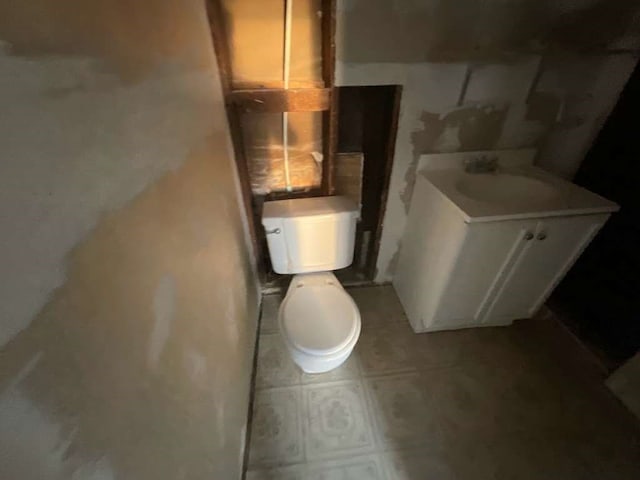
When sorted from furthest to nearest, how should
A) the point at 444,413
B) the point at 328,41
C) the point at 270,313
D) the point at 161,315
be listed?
the point at 270,313, the point at 444,413, the point at 328,41, the point at 161,315

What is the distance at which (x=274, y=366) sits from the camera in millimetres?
1483

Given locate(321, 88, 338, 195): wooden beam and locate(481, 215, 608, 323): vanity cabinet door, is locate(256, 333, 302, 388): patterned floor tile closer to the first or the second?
locate(321, 88, 338, 195): wooden beam

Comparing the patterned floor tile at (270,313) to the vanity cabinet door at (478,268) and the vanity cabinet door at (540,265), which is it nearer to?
the vanity cabinet door at (478,268)

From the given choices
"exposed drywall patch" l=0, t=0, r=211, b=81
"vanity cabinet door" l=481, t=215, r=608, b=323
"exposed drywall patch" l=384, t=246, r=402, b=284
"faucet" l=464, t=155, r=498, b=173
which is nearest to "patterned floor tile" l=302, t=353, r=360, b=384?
"exposed drywall patch" l=384, t=246, r=402, b=284

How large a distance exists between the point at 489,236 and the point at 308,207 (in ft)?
2.45

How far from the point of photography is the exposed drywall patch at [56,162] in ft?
0.98

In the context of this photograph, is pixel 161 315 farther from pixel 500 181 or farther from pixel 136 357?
pixel 500 181

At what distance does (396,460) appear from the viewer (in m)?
1.18

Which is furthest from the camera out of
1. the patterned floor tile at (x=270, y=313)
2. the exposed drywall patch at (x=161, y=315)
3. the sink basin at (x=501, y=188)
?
the patterned floor tile at (x=270, y=313)

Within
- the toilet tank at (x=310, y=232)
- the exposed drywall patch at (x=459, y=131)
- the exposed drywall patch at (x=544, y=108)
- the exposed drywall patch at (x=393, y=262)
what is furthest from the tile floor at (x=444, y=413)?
the exposed drywall patch at (x=544, y=108)

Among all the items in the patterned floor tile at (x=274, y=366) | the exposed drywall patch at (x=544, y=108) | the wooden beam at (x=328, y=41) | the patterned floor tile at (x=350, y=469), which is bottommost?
the patterned floor tile at (x=350, y=469)

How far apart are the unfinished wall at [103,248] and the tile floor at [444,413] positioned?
52cm

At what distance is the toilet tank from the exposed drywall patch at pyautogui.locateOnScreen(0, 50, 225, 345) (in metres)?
0.77

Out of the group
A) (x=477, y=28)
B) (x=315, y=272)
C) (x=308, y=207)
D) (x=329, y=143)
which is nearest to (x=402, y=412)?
(x=315, y=272)
